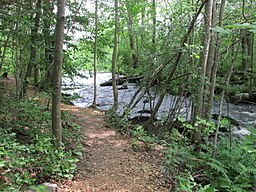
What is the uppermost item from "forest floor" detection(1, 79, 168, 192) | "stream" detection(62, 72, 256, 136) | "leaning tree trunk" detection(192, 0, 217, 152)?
"leaning tree trunk" detection(192, 0, 217, 152)

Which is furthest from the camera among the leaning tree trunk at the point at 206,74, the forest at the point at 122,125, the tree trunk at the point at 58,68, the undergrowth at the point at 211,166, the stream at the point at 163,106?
the stream at the point at 163,106

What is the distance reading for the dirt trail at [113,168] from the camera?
13.7 feet

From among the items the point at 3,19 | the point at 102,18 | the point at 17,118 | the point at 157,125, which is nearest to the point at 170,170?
the point at 157,125

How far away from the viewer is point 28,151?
342 cm

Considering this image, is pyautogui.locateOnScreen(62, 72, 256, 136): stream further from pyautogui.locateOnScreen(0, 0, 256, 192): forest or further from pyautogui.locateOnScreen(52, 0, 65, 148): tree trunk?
pyautogui.locateOnScreen(52, 0, 65, 148): tree trunk

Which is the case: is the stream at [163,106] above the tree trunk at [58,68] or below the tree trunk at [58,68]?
below

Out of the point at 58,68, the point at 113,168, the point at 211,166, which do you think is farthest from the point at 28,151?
the point at 211,166

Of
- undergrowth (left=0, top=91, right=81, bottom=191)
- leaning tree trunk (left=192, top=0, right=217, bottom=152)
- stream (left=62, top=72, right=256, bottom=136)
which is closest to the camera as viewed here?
undergrowth (left=0, top=91, right=81, bottom=191)

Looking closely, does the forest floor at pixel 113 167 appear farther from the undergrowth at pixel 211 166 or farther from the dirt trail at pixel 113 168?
the undergrowth at pixel 211 166

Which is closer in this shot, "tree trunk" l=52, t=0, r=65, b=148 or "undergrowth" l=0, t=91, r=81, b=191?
"undergrowth" l=0, t=91, r=81, b=191

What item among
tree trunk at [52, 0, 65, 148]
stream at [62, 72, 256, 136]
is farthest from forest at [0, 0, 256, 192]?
stream at [62, 72, 256, 136]

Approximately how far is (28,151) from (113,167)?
2.16 m

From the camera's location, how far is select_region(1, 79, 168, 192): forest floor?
415cm

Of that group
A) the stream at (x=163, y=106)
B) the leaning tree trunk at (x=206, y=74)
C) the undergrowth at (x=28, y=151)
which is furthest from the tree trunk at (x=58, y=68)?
the leaning tree trunk at (x=206, y=74)
